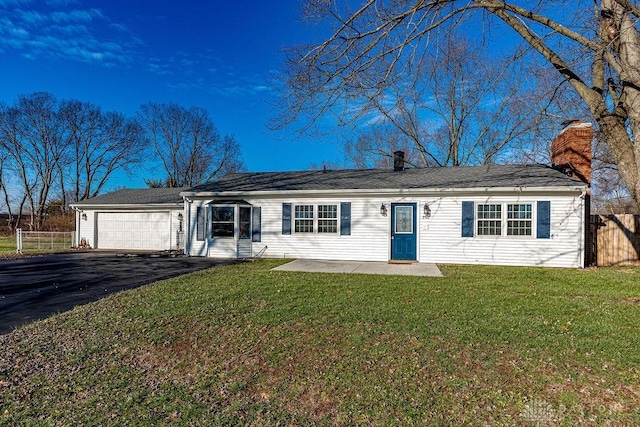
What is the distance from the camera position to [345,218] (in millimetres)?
12430

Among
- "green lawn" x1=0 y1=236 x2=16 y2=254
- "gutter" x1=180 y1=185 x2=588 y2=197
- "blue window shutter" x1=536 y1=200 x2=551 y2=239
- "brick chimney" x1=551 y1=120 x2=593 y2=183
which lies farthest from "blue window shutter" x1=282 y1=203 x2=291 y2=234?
"green lawn" x1=0 y1=236 x2=16 y2=254

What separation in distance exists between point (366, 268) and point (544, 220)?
5950mm

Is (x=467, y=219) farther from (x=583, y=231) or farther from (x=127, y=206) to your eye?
(x=127, y=206)

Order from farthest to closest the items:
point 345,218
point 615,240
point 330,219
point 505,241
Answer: point 330,219 → point 345,218 → point 615,240 → point 505,241

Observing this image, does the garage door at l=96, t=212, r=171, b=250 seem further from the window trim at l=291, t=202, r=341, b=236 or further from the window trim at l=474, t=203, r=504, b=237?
the window trim at l=474, t=203, r=504, b=237

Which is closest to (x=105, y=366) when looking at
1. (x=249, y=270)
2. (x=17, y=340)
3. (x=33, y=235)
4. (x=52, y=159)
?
(x=17, y=340)

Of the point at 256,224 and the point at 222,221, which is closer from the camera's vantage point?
the point at 256,224

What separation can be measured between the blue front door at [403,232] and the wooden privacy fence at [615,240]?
239 inches

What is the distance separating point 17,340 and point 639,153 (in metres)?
8.58

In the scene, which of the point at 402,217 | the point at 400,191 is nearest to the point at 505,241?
the point at 402,217

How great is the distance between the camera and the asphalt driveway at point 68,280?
5.99 meters

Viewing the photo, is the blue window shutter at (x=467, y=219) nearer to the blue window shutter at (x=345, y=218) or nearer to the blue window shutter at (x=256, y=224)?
the blue window shutter at (x=345, y=218)

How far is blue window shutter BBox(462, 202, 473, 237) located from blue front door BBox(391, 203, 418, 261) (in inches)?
62.7

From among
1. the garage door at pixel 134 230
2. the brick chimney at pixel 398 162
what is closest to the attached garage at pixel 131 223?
the garage door at pixel 134 230
